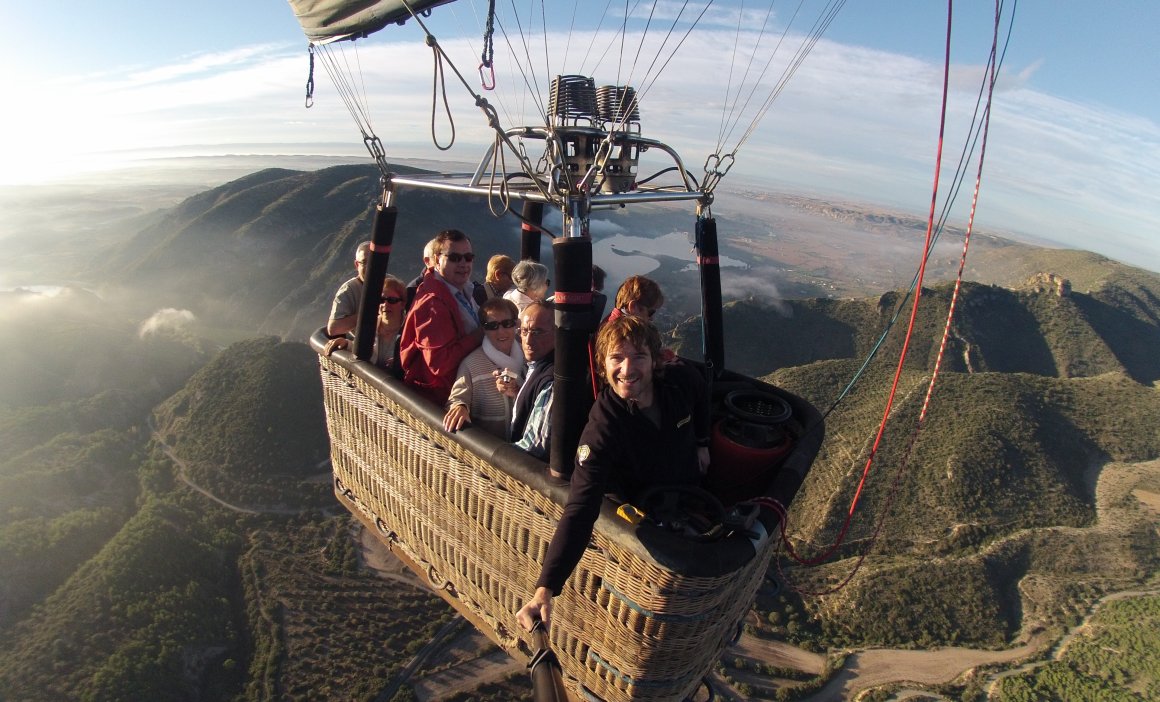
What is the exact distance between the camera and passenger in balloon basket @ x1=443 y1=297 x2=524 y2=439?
9.41 feet

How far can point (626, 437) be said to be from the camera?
213cm

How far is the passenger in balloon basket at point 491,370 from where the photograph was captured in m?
2.87

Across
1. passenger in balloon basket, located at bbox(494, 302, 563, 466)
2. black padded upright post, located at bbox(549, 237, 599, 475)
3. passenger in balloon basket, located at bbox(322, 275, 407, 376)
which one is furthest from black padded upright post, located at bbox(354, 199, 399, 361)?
black padded upright post, located at bbox(549, 237, 599, 475)

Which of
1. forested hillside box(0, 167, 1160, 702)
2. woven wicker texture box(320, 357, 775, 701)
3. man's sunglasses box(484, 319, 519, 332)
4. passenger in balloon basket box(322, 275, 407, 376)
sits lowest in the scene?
forested hillside box(0, 167, 1160, 702)

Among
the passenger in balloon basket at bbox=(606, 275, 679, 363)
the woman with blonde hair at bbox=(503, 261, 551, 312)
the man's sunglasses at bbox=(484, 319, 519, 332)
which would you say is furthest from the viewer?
the woman with blonde hair at bbox=(503, 261, 551, 312)

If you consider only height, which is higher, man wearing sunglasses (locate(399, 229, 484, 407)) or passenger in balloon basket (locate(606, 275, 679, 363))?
passenger in balloon basket (locate(606, 275, 679, 363))

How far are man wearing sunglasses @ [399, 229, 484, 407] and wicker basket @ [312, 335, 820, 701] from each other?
24cm

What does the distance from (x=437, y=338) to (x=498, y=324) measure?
0.38m

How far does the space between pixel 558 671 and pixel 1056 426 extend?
159 feet

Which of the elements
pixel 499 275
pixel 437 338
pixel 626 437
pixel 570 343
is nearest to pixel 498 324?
pixel 437 338

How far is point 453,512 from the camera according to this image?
275 centimetres

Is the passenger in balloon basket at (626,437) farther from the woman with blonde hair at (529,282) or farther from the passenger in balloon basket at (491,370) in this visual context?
the woman with blonde hair at (529,282)

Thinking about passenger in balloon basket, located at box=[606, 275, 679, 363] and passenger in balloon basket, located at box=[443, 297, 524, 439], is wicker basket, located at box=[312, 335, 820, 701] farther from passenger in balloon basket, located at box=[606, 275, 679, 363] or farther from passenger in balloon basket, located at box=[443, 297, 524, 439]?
passenger in balloon basket, located at box=[606, 275, 679, 363]

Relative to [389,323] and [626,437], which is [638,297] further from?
[389,323]
